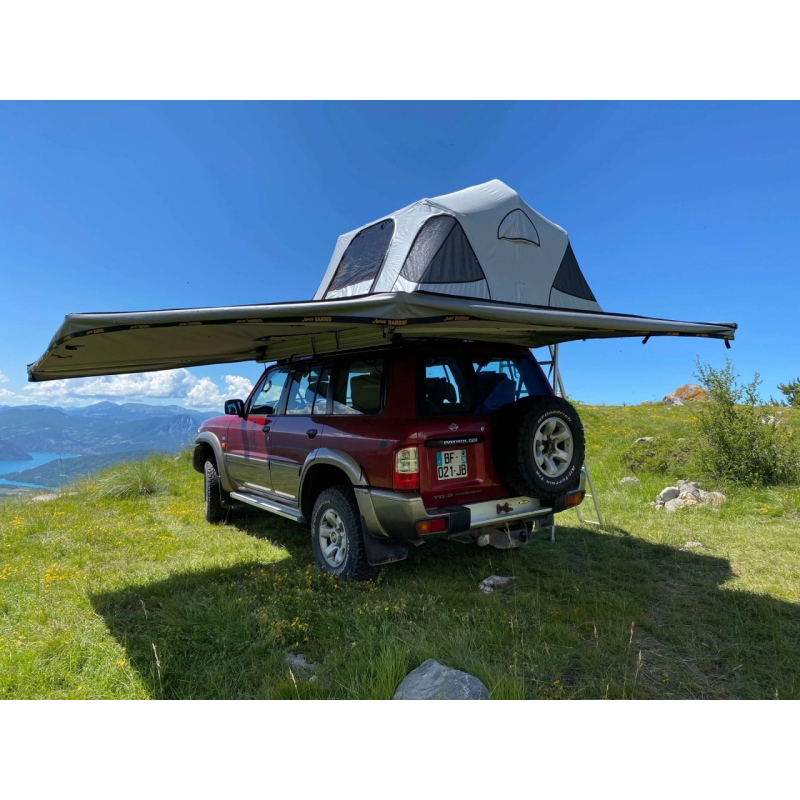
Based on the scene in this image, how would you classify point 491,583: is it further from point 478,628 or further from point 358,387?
point 358,387

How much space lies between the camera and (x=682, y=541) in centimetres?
550

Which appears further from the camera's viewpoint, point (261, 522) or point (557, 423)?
point (261, 522)

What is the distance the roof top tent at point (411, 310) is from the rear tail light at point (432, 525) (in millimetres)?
1410

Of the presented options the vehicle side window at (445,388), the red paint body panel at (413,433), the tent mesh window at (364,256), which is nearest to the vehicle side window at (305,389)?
the red paint body panel at (413,433)

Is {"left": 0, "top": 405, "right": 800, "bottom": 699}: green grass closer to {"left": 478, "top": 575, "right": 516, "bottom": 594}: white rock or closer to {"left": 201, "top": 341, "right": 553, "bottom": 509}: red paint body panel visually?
{"left": 478, "top": 575, "right": 516, "bottom": 594}: white rock

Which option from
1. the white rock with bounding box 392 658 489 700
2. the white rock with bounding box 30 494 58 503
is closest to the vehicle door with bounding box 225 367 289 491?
the white rock with bounding box 392 658 489 700

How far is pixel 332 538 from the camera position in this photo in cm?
444

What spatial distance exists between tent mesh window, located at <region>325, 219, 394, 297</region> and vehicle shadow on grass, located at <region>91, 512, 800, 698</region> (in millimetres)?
4117

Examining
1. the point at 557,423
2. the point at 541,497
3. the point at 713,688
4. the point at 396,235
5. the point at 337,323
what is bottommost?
the point at 713,688

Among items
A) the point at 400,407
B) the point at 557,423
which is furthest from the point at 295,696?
the point at 557,423

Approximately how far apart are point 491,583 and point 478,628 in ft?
3.19

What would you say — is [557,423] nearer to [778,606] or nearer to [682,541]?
[778,606]

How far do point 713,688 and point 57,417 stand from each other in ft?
437

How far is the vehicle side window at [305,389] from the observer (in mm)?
4871
